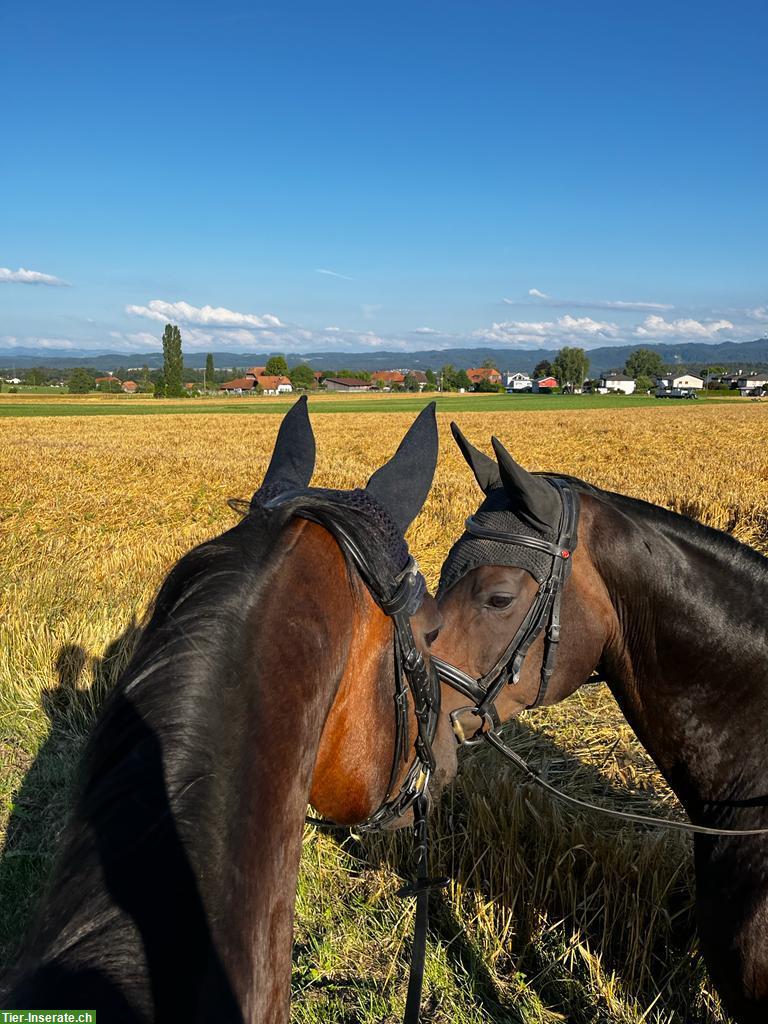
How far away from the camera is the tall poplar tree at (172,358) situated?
115662mm

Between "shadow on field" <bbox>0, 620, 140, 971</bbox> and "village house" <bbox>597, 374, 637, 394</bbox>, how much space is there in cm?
15769

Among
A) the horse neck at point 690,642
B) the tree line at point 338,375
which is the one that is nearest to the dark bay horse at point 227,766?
the horse neck at point 690,642

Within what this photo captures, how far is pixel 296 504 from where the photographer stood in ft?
5.03

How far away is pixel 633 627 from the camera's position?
9.22ft

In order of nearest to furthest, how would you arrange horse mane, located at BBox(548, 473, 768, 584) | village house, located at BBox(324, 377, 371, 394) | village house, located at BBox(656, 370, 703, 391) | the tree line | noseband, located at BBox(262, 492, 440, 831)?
1. noseband, located at BBox(262, 492, 440, 831)
2. horse mane, located at BBox(548, 473, 768, 584)
3. the tree line
4. village house, located at BBox(656, 370, 703, 391)
5. village house, located at BBox(324, 377, 371, 394)

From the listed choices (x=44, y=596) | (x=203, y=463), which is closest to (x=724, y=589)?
(x=44, y=596)

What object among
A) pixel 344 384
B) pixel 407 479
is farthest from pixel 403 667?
pixel 344 384

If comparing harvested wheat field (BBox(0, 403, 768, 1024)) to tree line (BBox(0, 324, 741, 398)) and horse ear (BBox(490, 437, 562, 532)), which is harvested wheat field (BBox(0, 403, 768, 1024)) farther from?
tree line (BBox(0, 324, 741, 398))

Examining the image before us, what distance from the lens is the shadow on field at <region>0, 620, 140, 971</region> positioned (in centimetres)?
381

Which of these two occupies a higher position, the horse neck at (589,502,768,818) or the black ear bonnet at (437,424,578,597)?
the black ear bonnet at (437,424,578,597)

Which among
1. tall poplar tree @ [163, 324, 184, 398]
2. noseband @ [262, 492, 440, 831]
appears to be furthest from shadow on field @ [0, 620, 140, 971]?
tall poplar tree @ [163, 324, 184, 398]

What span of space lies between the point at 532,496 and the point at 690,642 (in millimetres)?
837

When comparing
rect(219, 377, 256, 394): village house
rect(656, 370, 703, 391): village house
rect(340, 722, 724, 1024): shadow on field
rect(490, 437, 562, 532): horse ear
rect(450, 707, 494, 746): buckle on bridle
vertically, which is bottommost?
rect(340, 722, 724, 1024): shadow on field

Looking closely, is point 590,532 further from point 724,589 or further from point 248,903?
point 248,903
